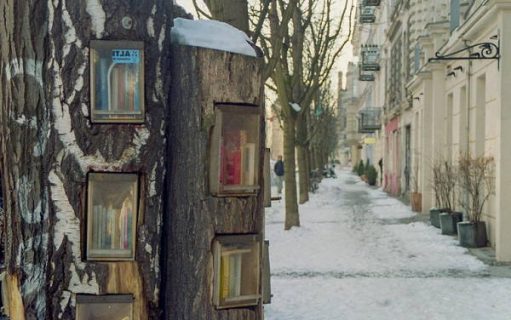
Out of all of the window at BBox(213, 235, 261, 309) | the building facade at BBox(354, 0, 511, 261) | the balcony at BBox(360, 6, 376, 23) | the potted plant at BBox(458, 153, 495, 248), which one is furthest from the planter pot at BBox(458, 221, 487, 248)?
the balcony at BBox(360, 6, 376, 23)

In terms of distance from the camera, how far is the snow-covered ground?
657 centimetres

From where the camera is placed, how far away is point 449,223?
516 inches

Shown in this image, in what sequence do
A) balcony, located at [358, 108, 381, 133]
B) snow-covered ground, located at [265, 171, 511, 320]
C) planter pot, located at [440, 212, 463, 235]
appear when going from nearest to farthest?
snow-covered ground, located at [265, 171, 511, 320] → planter pot, located at [440, 212, 463, 235] → balcony, located at [358, 108, 381, 133]

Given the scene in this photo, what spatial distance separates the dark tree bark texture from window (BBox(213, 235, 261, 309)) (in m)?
0.03

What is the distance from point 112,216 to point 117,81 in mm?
451

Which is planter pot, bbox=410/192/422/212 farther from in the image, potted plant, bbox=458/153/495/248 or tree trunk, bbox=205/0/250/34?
tree trunk, bbox=205/0/250/34

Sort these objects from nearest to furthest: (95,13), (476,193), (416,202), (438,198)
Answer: (95,13)
(476,193)
(438,198)
(416,202)

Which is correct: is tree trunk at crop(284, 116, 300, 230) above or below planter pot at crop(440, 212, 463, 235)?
above

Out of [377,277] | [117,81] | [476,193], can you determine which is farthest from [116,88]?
[476,193]

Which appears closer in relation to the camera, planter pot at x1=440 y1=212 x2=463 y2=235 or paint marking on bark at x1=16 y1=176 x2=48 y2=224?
paint marking on bark at x1=16 y1=176 x2=48 y2=224

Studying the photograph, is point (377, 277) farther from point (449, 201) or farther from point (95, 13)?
point (95, 13)

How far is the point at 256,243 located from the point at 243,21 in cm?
372

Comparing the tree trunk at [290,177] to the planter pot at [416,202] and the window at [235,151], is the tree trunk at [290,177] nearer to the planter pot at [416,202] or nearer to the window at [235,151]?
the planter pot at [416,202]

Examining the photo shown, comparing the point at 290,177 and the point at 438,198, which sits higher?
the point at 290,177
